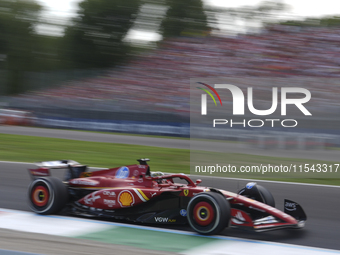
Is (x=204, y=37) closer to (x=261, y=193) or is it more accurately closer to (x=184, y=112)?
(x=184, y=112)

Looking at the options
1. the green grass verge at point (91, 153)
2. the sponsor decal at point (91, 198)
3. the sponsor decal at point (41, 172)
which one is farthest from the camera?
the green grass verge at point (91, 153)

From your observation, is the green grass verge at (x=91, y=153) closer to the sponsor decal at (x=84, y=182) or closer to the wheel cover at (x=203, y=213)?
the sponsor decal at (x=84, y=182)

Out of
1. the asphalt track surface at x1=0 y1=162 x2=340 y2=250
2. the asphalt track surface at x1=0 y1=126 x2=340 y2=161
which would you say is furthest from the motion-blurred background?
the asphalt track surface at x1=0 y1=162 x2=340 y2=250

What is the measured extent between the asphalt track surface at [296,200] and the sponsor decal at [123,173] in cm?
86

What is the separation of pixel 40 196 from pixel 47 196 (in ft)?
0.37

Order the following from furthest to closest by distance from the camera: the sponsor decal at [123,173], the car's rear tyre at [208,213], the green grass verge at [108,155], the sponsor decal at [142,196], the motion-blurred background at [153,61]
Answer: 1. the motion-blurred background at [153,61]
2. the green grass verge at [108,155]
3. the sponsor decal at [123,173]
4. the sponsor decal at [142,196]
5. the car's rear tyre at [208,213]

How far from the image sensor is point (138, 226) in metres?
4.70

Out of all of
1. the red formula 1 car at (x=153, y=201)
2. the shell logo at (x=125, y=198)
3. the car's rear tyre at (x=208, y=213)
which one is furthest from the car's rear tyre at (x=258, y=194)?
the shell logo at (x=125, y=198)

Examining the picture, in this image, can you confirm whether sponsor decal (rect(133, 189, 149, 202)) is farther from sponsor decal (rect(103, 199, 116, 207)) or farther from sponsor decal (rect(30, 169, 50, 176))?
sponsor decal (rect(30, 169, 50, 176))

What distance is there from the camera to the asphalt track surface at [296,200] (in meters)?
4.44

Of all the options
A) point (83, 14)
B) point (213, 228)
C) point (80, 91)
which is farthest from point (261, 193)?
point (83, 14)

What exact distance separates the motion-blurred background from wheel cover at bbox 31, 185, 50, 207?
7.36 m

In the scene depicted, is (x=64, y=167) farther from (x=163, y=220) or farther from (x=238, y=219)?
(x=238, y=219)

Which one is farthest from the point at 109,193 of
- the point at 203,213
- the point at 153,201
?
the point at 203,213
